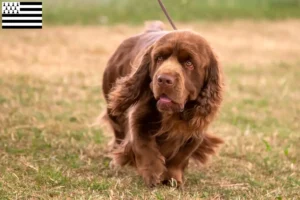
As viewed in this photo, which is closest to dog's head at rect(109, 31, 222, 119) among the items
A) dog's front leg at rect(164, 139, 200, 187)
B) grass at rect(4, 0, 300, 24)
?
dog's front leg at rect(164, 139, 200, 187)

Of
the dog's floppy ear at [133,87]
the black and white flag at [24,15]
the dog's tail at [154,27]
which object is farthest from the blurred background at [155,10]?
the dog's floppy ear at [133,87]

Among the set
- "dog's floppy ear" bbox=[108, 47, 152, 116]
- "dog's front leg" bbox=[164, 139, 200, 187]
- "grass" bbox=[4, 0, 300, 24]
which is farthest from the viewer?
"grass" bbox=[4, 0, 300, 24]

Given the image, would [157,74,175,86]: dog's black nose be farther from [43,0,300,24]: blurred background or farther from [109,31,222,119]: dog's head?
[43,0,300,24]: blurred background

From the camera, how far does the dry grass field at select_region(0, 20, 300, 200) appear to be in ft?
14.8

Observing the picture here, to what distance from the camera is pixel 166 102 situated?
13.8 feet

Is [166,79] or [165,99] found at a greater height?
[166,79]

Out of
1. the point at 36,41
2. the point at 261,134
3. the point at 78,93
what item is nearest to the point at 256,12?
the point at 36,41

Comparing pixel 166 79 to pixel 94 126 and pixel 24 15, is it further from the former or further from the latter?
pixel 24 15

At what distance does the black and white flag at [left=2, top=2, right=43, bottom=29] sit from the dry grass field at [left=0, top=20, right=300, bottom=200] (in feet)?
2.70

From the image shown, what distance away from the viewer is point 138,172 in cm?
470

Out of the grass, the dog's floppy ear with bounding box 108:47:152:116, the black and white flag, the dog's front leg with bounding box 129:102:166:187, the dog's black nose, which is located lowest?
the grass

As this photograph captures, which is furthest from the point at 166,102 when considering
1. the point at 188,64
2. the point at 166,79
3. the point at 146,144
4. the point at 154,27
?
the point at 154,27

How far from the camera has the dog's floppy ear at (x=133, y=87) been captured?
4.53m

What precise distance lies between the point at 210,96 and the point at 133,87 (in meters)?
0.53
